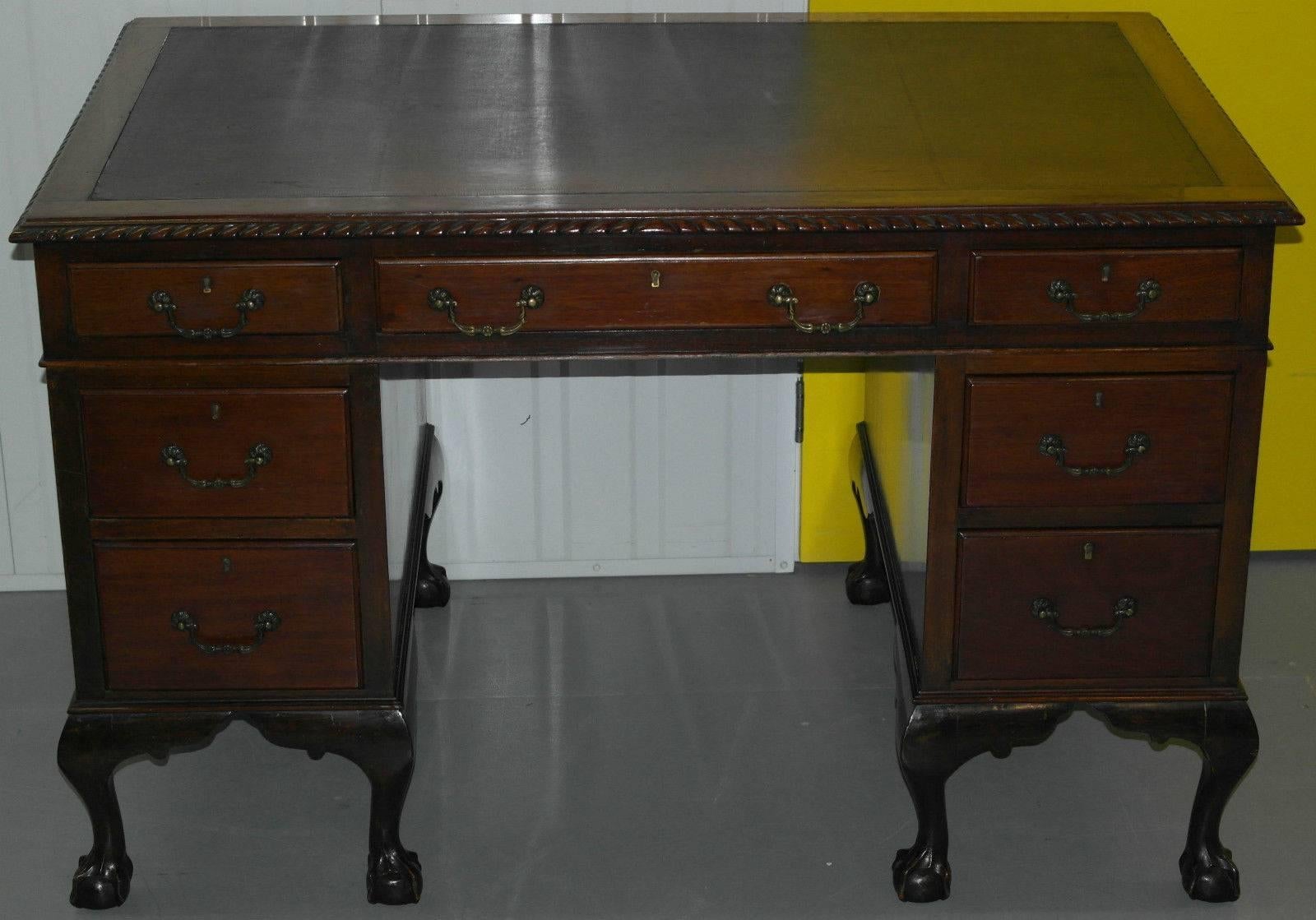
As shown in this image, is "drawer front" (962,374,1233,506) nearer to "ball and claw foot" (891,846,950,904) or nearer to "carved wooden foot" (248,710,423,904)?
"ball and claw foot" (891,846,950,904)

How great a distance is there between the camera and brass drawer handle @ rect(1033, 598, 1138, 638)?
2441 millimetres

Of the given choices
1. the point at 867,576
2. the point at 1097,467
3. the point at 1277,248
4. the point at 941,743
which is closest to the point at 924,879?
the point at 941,743

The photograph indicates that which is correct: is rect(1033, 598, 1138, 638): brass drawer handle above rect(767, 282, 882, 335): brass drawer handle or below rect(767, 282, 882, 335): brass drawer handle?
below

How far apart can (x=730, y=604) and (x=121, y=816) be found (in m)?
1.35

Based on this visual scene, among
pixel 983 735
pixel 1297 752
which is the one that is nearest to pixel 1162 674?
pixel 983 735

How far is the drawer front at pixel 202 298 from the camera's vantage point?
7.39ft

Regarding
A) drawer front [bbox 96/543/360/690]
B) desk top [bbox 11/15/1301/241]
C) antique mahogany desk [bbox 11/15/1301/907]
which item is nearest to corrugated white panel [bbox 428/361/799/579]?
desk top [bbox 11/15/1301/241]

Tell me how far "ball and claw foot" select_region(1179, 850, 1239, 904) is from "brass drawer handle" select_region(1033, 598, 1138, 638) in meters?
0.40

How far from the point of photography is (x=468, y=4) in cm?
331

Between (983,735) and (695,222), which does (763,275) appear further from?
(983,735)

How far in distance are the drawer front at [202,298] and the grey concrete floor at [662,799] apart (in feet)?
2.94

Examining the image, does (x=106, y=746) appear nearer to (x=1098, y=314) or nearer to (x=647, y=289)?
(x=647, y=289)

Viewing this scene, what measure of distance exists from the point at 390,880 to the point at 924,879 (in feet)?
2.66

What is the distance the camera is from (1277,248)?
3.56 meters
